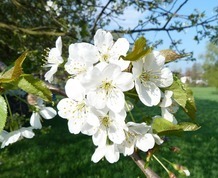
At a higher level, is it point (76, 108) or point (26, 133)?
point (76, 108)

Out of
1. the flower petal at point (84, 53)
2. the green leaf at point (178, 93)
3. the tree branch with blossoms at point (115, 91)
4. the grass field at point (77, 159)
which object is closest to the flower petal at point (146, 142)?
the tree branch with blossoms at point (115, 91)

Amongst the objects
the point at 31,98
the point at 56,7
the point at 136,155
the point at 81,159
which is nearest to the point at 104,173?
the point at 81,159

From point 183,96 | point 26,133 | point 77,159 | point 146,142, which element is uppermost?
point 183,96

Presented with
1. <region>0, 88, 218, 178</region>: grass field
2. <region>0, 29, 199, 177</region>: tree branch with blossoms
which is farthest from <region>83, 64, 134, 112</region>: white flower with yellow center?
<region>0, 88, 218, 178</region>: grass field

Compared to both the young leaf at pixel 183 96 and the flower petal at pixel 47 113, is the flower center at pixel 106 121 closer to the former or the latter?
the young leaf at pixel 183 96

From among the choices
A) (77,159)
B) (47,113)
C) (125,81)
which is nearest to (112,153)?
(125,81)

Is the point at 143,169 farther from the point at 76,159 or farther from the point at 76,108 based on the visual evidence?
the point at 76,159

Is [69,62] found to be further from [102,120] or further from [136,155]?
[136,155]
